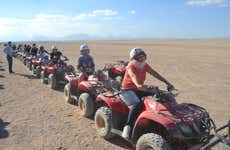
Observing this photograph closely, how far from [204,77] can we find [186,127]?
39.8 feet

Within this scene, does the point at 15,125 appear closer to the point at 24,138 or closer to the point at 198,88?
the point at 24,138

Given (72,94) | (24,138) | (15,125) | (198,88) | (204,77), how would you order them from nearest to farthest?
(24,138) → (15,125) → (72,94) → (198,88) → (204,77)

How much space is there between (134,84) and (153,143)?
1.51m

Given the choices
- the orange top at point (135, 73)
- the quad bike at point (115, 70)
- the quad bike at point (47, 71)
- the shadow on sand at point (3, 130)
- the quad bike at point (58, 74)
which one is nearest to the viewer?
the orange top at point (135, 73)

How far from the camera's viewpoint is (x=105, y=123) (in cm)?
690

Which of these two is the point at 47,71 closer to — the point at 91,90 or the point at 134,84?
the point at 91,90

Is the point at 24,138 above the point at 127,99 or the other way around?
the other way around

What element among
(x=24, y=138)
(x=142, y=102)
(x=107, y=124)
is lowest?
(x=24, y=138)

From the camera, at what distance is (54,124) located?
330 inches

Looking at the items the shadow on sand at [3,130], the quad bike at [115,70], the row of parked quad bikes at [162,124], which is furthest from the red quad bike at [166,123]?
the quad bike at [115,70]

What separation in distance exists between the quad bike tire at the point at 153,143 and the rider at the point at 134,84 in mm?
646

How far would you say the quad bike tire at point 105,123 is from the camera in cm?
680

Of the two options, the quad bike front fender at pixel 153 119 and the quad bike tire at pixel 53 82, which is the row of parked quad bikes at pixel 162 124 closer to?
the quad bike front fender at pixel 153 119

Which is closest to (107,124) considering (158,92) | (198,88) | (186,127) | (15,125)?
(158,92)
